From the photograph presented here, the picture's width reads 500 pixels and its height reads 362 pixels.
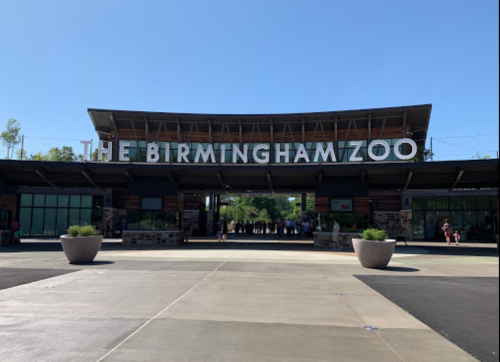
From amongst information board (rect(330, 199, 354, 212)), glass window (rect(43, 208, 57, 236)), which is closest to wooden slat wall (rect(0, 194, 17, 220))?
glass window (rect(43, 208, 57, 236))

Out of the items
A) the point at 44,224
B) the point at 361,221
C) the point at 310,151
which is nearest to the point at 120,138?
the point at 44,224

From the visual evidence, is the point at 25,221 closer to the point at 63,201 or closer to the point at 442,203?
the point at 63,201

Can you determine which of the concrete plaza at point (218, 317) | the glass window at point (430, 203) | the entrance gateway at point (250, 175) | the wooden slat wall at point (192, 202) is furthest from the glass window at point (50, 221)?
the glass window at point (430, 203)

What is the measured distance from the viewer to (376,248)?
12875 mm

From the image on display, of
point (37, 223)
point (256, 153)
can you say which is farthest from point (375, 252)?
point (37, 223)

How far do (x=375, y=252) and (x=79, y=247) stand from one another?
427 inches

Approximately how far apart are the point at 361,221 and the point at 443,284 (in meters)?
12.4

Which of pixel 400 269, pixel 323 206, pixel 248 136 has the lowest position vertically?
pixel 400 269

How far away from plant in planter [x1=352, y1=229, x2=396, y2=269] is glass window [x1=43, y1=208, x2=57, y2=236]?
105ft

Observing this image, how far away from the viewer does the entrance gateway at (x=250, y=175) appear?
878 inches

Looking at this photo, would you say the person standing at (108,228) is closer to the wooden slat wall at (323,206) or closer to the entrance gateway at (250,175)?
the entrance gateway at (250,175)

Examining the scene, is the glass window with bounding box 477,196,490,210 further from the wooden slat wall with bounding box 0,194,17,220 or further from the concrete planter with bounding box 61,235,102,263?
the wooden slat wall with bounding box 0,194,17,220

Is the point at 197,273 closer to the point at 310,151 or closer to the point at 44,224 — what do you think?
the point at 310,151

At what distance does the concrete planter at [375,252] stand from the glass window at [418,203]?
22.3 m
